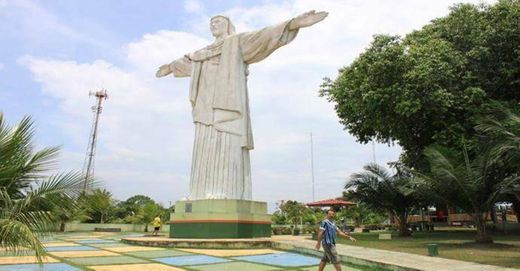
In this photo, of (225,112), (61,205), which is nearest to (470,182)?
(225,112)

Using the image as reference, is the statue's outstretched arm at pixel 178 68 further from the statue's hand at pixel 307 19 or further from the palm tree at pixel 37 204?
the palm tree at pixel 37 204

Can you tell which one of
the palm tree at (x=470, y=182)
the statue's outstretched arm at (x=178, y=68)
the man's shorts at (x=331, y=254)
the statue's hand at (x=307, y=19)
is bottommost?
the man's shorts at (x=331, y=254)

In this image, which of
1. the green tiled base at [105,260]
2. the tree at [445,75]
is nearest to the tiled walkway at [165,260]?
the green tiled base at [105,260]

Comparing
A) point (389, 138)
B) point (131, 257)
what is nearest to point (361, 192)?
point (389, 138)

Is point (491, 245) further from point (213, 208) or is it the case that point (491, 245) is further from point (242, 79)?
point (242, 79)

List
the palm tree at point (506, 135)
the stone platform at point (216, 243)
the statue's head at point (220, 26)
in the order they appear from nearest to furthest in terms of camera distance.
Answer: the palm tree at point (506, 135) < the stone platform at point (216, 243) < the statue's head at point (220, 26)

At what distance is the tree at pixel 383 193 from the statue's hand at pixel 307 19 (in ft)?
28.8

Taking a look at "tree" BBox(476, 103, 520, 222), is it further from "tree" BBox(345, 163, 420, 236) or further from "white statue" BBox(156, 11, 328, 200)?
"tree" BBox(345, 163, 420, 236)

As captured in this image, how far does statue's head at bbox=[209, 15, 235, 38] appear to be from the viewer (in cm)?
1738

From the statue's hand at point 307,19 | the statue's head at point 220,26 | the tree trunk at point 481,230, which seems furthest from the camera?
the statue's head at point 220,26

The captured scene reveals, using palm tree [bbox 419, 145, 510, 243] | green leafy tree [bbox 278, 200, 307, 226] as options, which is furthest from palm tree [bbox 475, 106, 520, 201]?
green leafy tree [bbox 278, 200, 307, 226]

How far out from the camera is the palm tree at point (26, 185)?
6.36 m

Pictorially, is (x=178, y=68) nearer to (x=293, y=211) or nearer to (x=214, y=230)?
(x=214, y=230)

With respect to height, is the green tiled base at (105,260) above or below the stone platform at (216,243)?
below
